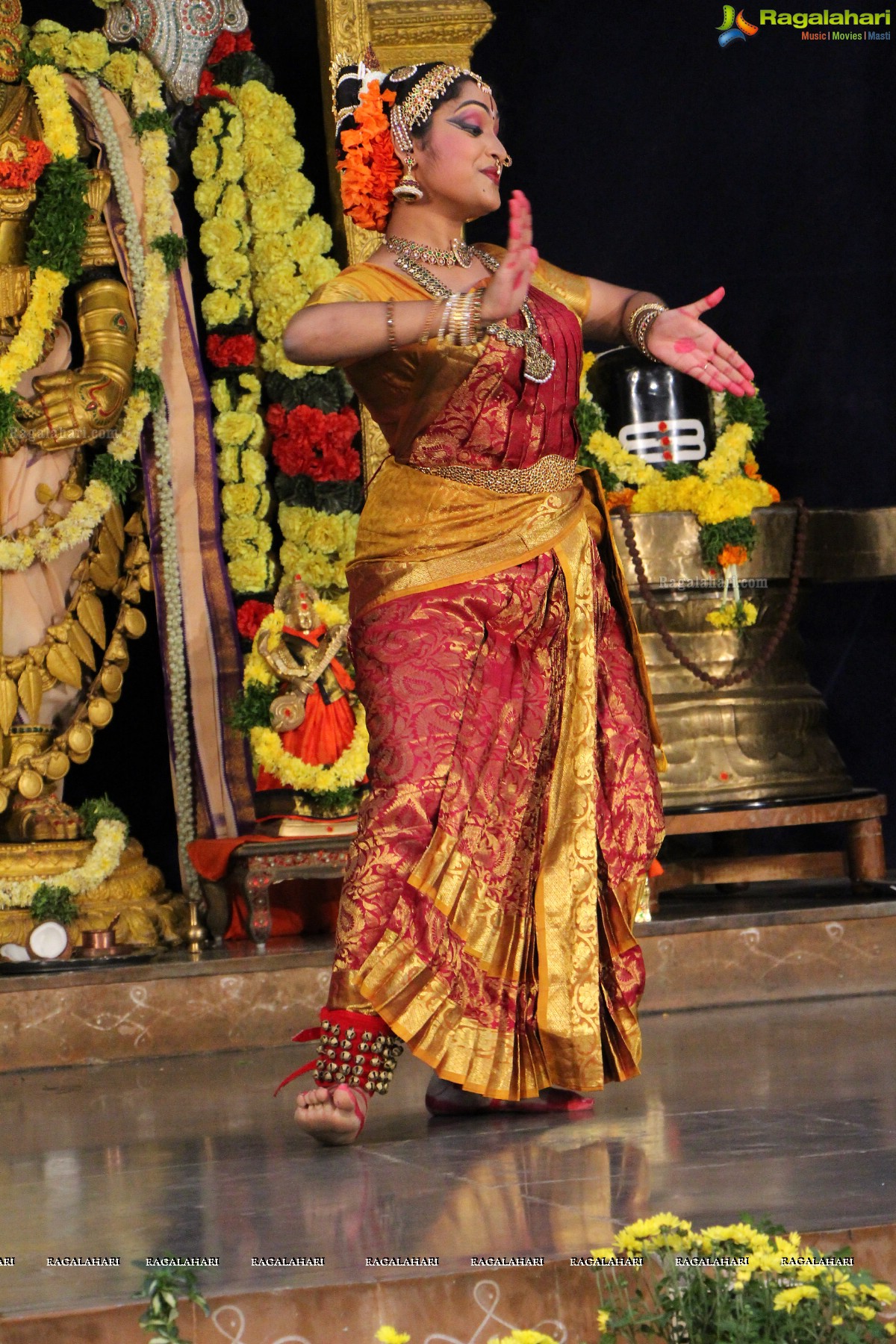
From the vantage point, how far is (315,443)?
5086 millimetres

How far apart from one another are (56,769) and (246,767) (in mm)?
520

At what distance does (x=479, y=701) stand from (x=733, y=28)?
12.2 feet

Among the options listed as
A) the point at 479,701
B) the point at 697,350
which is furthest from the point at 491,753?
the point at 697,350

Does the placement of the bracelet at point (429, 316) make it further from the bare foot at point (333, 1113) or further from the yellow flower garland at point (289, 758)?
the yellow flower garland at point (289, 758)

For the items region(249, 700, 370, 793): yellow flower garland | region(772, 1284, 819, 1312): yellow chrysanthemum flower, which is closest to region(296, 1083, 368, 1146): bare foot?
region(772, 1284, 819, 1312): yellow chrysanthemum flower

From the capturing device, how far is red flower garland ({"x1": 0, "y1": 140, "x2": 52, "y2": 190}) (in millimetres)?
4754

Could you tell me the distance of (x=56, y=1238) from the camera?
228 cm

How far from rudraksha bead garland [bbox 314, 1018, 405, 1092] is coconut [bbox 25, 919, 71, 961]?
1899mm

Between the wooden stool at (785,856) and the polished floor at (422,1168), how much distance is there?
2.93 ft

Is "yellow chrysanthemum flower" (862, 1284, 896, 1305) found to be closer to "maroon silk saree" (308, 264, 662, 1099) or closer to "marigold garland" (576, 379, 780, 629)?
"maroon silk saree" (308, 264, 662, 1099)

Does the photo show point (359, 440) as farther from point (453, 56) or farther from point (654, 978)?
point (654, 978)

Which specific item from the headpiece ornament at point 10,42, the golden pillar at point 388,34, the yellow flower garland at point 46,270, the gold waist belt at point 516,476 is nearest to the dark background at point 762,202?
the golden pillar at point 388,34

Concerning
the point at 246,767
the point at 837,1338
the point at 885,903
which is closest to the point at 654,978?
the point at 885,903

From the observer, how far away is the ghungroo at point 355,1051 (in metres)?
2.81
